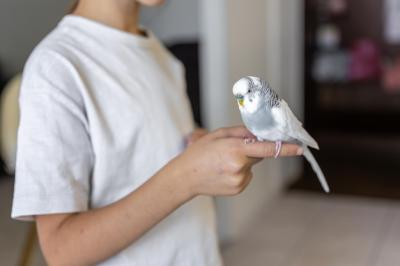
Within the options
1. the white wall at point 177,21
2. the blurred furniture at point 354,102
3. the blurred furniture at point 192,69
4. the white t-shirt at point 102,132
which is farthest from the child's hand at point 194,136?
the blurred furniture at point 354,102

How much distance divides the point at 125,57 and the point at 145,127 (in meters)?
0.11

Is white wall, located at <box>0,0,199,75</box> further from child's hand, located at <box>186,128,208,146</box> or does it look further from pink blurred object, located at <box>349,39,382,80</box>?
pink blurred object, located at <box>349,39,382,80</box>

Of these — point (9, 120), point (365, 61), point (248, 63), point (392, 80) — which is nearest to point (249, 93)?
point (9, 120)

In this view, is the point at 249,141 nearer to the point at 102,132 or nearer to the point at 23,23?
the point at 102,132

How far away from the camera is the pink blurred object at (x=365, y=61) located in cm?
325

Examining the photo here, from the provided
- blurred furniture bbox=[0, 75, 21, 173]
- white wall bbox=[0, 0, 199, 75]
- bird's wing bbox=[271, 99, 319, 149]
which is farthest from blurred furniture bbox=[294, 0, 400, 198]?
bird's wing bbox=[271, 99, 319, 149]

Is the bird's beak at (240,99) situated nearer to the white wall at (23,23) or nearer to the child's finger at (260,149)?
the child's finger at (260,149)

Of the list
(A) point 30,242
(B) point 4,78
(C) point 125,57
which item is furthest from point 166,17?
(C) point 125,57

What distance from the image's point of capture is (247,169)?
0.58 metres

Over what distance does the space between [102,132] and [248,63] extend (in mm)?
1772

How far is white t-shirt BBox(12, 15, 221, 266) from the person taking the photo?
0.59m

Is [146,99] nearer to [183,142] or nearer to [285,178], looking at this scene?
[183,142]

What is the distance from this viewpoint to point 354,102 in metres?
3.24

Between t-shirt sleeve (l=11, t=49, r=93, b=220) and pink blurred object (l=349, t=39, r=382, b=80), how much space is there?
290cm
